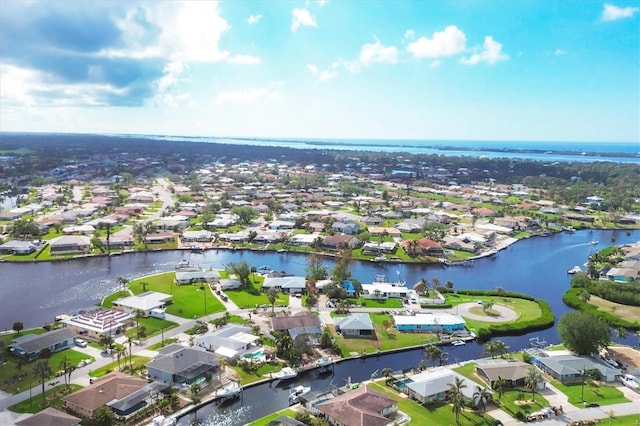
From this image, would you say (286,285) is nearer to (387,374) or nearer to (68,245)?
(387,374)

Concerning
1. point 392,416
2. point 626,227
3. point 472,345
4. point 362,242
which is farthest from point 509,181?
point 392,416

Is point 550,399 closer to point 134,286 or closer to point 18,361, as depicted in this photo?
point 18,361

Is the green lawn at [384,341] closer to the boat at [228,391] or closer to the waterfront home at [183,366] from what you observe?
the boat at [228,391]

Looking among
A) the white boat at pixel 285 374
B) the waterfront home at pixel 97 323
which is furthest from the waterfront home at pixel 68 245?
the white boat at pixel 285 374

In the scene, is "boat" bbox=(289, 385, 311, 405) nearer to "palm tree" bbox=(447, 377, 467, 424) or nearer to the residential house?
"palm tree" bbox=(447, 377, 467, 424)

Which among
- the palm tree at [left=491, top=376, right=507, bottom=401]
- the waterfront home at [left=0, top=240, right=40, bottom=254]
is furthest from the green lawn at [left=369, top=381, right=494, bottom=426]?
the waterfront home at [left=0, top=240, right=40, bottom=254]

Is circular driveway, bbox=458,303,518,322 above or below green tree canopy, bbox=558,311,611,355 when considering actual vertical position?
below

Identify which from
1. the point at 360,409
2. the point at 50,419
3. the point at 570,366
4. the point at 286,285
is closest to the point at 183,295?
the point at 286,285
